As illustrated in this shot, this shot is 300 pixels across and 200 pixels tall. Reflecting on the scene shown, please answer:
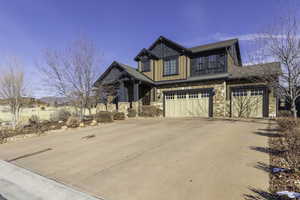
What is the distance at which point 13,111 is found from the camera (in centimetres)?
1013

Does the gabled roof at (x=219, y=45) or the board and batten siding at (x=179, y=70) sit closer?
the gabled roof at (x=219, y=45)

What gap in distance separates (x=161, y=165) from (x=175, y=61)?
530 inches

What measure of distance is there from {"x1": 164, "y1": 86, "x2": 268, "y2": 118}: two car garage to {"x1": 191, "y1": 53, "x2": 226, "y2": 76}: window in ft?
6.53

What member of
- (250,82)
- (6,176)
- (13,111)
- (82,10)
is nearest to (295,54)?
(250,82)

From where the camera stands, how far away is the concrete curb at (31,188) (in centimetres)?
280

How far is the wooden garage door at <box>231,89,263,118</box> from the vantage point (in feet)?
38.7

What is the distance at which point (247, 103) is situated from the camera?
12.2m

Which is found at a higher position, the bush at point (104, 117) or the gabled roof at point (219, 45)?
the gabled roof at point (219, 45)

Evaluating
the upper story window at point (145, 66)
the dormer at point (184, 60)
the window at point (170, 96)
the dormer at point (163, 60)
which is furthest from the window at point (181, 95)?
the upper story window at point (145, 66)

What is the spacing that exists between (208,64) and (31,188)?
48.8 ft

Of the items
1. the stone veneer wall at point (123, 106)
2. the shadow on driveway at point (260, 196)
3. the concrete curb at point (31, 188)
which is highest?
the stone veneer wall at point (123, 106)

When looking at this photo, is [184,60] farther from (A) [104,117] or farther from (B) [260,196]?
(B) [260,196]

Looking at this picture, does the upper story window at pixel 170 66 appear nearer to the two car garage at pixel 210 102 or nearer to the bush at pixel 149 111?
the two car garage at pixel 210 102

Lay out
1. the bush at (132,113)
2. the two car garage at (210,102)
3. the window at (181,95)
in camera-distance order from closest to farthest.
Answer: the two car garage at (210,102) < the window at (181,95) < the bush at (132,113)
